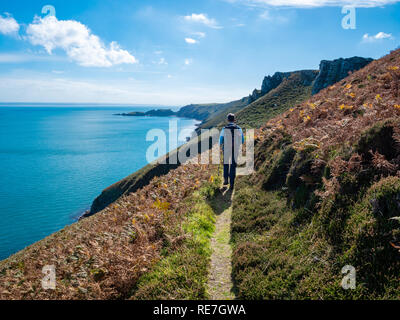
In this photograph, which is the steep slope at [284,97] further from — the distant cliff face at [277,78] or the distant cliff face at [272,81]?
the distant cliff face at [272,81]

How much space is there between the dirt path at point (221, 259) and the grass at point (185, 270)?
0.62ft

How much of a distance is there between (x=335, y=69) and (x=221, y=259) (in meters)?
54.9

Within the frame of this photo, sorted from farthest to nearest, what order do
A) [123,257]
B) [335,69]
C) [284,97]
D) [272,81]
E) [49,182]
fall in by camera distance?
[272,81], [49,182], [284,97], [335,69], [123,257]

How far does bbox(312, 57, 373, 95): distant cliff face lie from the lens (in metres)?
46.2

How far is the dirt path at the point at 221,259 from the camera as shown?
547 centimetres

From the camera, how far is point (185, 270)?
5.92 m

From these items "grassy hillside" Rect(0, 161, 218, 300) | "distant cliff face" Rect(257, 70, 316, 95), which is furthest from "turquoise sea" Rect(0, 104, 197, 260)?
"distant cliff face" Rect(257, 70, 316, 95)

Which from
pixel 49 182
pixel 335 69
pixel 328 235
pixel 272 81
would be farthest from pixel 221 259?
pixel 272 81

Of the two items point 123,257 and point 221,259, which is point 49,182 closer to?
point 123,257

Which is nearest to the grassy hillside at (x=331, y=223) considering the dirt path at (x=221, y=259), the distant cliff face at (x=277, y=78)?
the dirt path at (x=221, y=259)

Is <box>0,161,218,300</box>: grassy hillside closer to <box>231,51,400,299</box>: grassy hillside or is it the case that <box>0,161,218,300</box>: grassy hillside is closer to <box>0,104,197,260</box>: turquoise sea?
<box>231,51,400,299</box>: grassy hillside

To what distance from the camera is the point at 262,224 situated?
7.79 meters

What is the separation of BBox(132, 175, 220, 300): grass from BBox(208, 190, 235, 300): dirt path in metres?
0.19

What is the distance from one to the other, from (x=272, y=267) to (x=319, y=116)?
33.0 ft
